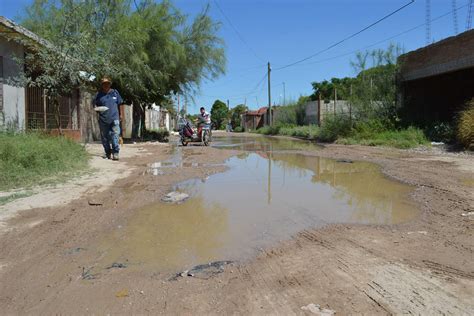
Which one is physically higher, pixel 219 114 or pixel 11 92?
pixel 219 114

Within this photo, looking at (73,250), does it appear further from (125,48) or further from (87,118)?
(87,118)

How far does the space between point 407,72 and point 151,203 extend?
1738cm

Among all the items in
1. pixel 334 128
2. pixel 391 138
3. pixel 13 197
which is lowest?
pixel 13 197

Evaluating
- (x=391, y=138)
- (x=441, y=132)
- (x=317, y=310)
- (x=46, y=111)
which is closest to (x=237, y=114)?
(x=391, y=138)

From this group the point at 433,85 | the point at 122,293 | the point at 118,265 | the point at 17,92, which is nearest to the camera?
the point at 122,293

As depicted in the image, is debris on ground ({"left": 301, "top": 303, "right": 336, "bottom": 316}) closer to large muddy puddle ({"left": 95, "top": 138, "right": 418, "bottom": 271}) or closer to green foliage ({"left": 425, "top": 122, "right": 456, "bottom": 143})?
large muddy puddle ({"left": 95, "top": 138, "right": 418, "bottom": 271})

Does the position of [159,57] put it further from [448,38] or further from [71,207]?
[71,207]

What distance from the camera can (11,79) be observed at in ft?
36.7

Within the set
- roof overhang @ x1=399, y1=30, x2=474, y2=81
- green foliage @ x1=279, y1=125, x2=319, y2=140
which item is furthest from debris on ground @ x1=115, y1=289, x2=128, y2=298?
green foliage @ x1=279, y1=125, x2=319, y2=140

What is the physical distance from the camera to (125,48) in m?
Result: 15.5

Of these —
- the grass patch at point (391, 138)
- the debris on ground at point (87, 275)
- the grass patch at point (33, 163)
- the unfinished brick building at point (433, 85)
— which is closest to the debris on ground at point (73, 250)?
the debris on ground at point (87, 275)

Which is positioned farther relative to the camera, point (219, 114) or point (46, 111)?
point (219, 114)

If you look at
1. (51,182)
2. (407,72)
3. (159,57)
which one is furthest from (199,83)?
(51,182)

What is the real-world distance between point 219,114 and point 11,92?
235 feet
